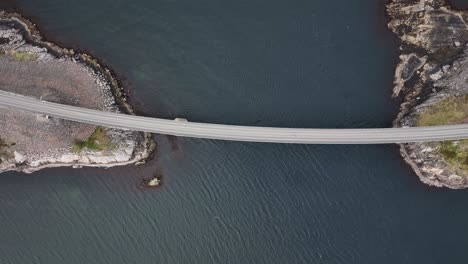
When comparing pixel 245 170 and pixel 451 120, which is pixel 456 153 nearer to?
pixel 451 120

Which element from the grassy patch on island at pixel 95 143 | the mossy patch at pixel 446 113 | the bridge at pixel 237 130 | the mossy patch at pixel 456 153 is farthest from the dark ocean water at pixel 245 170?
the mossy patch at pixel 446 113

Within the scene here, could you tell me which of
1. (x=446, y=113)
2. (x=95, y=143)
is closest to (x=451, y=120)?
(x=446, y=113)

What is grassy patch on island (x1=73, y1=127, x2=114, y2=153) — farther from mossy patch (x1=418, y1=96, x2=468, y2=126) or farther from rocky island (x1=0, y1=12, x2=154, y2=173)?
mossy patch (x1=418, y1=96, x2=468, y2=126)

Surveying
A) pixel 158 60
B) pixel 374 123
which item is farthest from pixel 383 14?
pixel 158 60

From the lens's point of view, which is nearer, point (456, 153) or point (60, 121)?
point (456, 153)

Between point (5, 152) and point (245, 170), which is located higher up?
point (245, 170)

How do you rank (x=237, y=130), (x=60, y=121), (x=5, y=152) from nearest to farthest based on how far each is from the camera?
(x=237, y=130), (x=60, y=121), (x=5, y=152)

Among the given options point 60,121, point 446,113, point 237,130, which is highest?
point 446,113

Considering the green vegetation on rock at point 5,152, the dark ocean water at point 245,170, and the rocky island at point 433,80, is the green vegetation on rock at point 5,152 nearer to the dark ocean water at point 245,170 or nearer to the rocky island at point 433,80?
the dark ocean water at point 245,170
